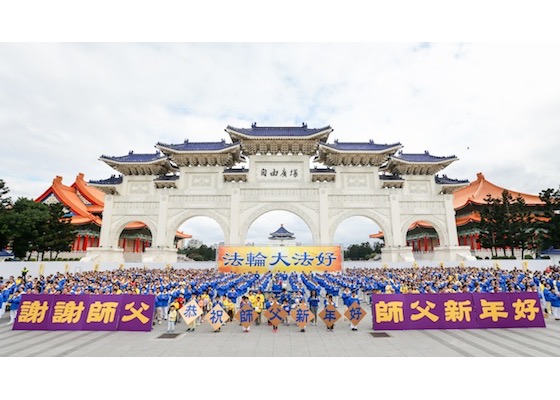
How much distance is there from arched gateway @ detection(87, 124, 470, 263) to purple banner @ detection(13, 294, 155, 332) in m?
16.1

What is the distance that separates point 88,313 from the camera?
8.28 meters

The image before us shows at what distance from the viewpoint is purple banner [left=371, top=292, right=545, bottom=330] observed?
8188mm

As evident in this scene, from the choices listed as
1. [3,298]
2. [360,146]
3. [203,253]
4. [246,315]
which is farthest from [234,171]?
[203,253]

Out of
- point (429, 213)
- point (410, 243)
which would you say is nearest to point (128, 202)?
point (429, 213)

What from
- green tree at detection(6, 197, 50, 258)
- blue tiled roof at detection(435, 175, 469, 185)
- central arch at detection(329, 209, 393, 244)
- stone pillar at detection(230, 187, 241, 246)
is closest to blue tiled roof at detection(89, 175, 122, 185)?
green tree at detection(6, 197, 50, 258)

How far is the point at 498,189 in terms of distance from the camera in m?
31.3

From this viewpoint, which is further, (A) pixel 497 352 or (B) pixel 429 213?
(B) pixel 429 213

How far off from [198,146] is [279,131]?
7.37m

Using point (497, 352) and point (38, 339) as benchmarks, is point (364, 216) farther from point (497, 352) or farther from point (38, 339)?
point (38, 339)

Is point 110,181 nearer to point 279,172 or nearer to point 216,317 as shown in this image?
point 279,172

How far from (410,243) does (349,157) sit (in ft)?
61.8

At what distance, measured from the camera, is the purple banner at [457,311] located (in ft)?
26.9

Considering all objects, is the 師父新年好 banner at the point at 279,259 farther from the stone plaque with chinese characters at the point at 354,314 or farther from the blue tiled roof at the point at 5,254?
the blue tiled roof at the point at 5,254

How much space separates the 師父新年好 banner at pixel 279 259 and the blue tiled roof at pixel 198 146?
971 cm
